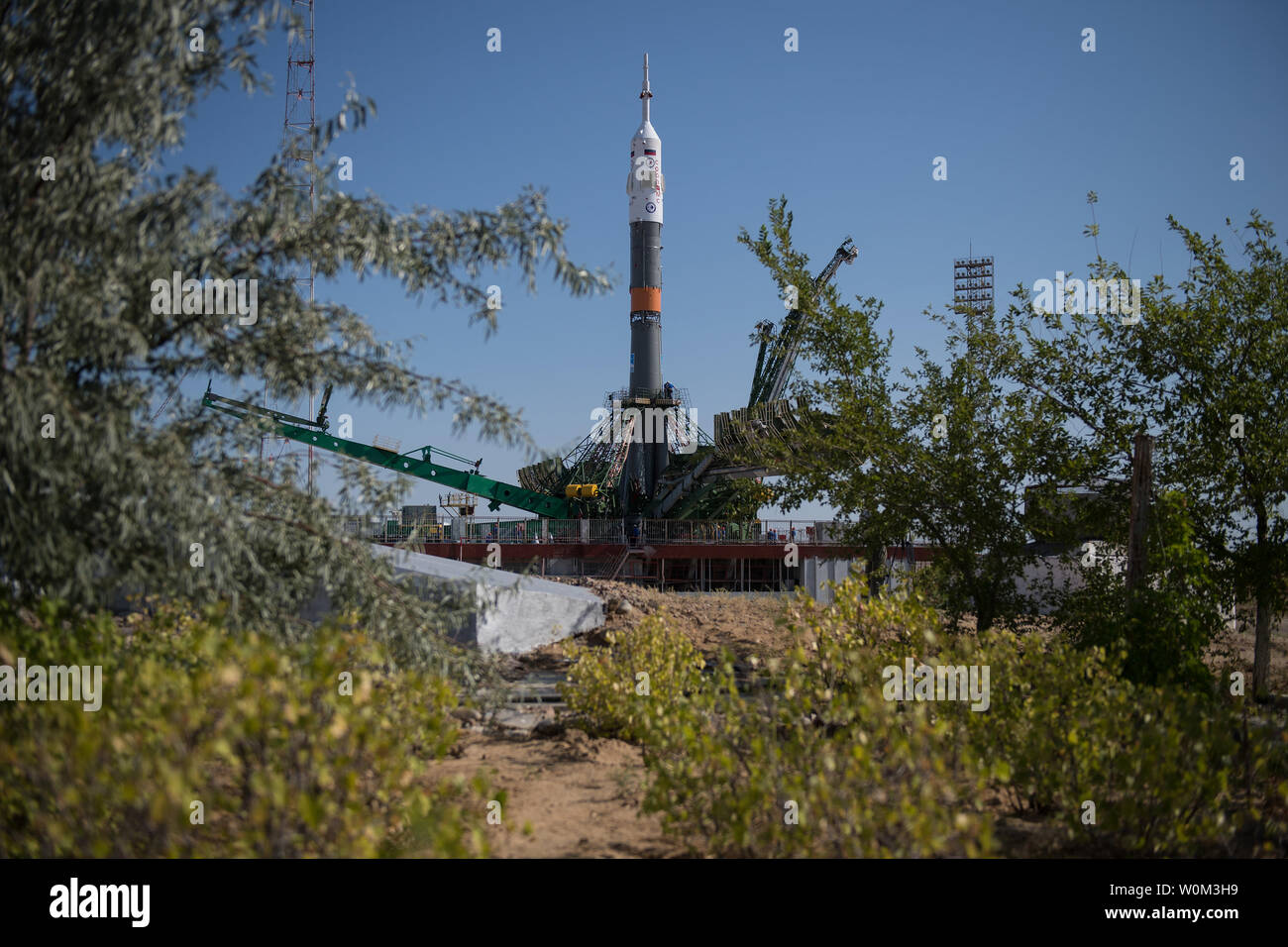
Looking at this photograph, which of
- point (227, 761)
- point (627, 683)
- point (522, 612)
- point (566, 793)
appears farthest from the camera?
point (522, 612)

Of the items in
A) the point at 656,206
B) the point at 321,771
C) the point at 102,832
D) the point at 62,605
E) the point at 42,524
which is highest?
the point at 656,206

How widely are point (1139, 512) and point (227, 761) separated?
10.5 meters

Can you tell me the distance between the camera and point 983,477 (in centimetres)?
1305

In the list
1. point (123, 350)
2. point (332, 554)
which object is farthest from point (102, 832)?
point (123, 350)

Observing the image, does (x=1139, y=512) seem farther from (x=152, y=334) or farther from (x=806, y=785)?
(x=152, y=334)

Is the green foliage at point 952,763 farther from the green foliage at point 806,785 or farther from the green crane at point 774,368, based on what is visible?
the green crane at point 774,368

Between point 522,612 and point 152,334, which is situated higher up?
point 152,334

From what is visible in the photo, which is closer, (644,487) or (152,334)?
(152,334)

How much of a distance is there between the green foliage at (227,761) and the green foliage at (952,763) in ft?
5.88

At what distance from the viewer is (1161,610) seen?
10117 millimetres

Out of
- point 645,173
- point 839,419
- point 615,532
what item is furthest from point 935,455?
point 645,173

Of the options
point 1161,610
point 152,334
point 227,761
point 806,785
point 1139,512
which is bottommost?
point 806,785
